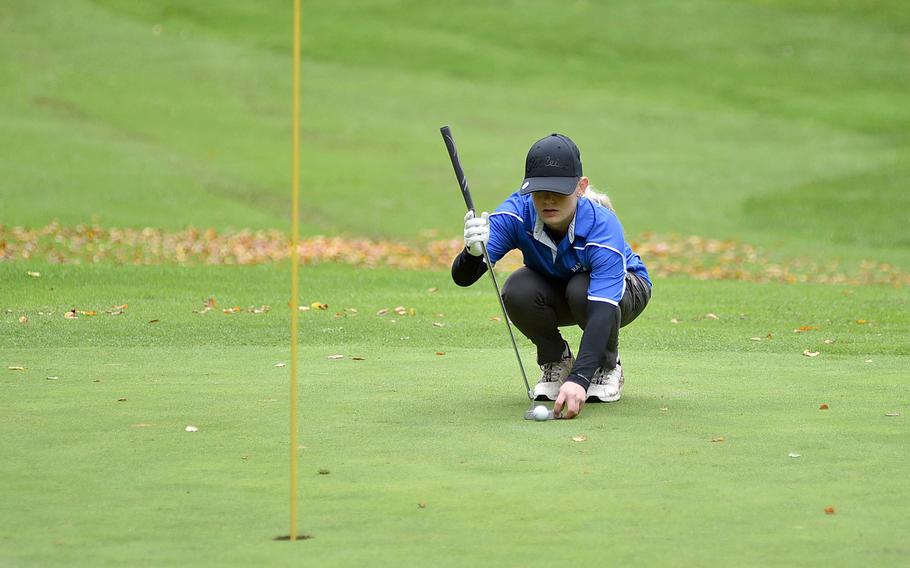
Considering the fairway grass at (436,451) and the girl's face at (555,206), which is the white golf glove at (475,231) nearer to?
the girl's face at (555,206)

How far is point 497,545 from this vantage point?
3975 millimetres

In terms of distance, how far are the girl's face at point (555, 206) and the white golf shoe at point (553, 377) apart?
0.75m

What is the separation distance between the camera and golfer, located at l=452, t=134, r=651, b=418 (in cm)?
604

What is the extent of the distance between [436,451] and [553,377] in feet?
5.04

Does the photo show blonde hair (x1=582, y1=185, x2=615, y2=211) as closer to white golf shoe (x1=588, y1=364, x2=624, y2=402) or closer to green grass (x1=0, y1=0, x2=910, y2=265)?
white golf shoe (x1=588, y1=364, x2=624, y2=402)

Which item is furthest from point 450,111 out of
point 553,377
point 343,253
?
point 553,377

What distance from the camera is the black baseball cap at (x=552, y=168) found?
6.03 meters

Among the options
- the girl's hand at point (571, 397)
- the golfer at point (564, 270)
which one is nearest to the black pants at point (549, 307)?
the golfer at point (564, 270)

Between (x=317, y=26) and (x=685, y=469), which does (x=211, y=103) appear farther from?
(x=685, y=469)

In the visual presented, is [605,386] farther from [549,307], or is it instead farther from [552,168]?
[552,168]

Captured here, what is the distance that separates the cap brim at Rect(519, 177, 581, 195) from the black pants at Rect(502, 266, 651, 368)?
51 cm

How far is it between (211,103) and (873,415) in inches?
868

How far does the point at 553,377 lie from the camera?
22.0ft

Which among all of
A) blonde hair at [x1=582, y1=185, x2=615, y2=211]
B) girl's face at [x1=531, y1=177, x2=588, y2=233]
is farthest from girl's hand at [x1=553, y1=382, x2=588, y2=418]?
blonde hair at [x1=582, y1=185, x2=615, y2=211]
